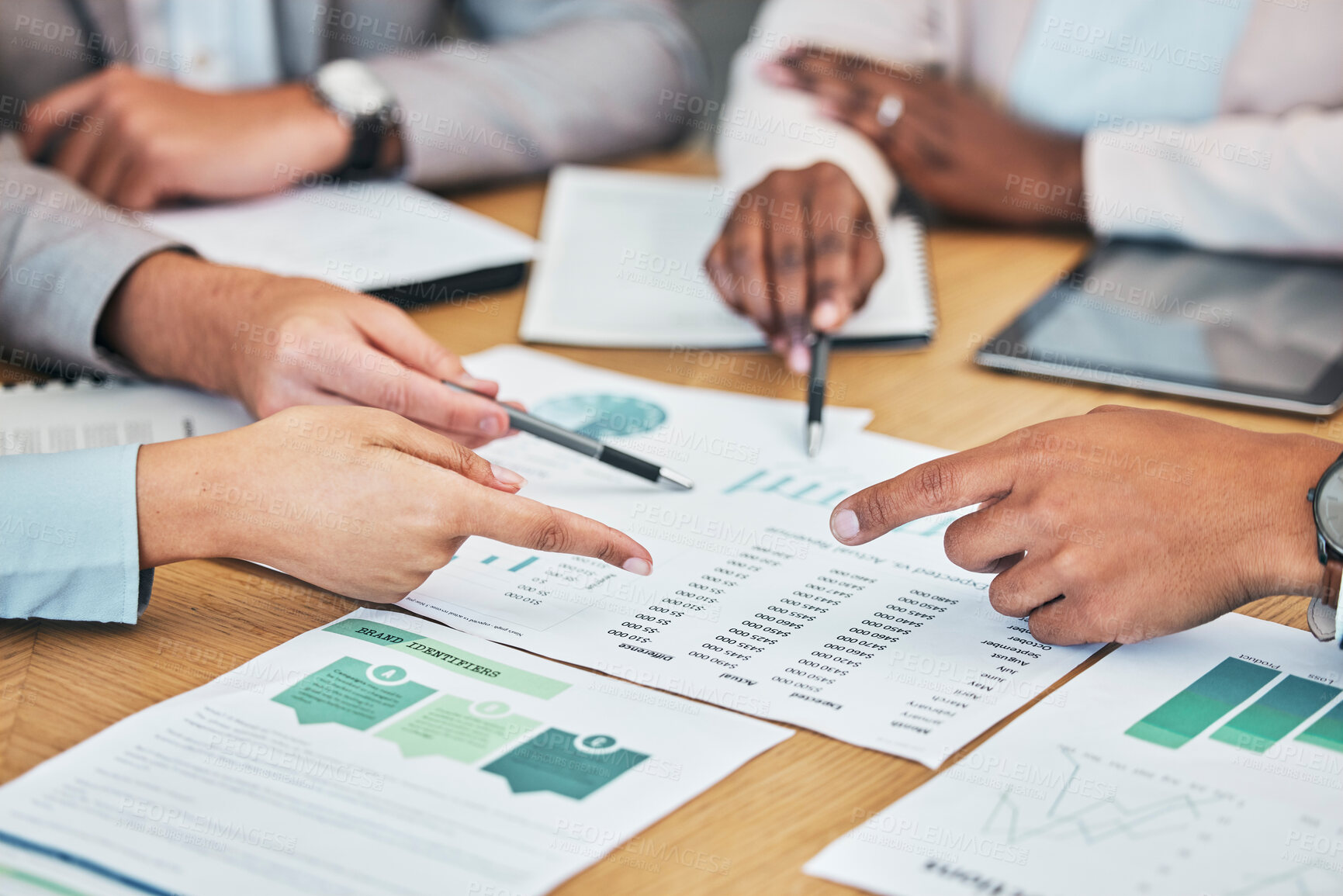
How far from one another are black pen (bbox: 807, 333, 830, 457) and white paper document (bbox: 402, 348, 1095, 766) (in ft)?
0.05

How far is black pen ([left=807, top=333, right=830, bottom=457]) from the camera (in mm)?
868

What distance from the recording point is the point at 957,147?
134cm

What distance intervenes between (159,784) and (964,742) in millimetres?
389

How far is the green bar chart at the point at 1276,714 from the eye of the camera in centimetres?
57

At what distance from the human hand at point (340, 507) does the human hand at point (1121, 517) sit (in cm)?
19

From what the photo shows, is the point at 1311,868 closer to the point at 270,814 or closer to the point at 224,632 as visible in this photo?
the point at 270,814

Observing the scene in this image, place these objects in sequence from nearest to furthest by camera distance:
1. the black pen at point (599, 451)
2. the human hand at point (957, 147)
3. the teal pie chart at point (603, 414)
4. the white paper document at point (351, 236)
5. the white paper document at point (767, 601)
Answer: the white paper document at point (767, 601)
the black pen at point (599, 451)
the teal pie chart at point (603, 414)
the white paper document at point (351, 236)
the human hand at point (957, 147)

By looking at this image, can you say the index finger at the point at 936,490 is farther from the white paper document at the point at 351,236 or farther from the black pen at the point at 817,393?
the white paper document at the point at 351,236

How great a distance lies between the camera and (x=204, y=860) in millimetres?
480

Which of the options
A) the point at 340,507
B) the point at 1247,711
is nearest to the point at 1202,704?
the point at 1247,711

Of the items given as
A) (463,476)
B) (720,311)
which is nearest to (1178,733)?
(463,476)

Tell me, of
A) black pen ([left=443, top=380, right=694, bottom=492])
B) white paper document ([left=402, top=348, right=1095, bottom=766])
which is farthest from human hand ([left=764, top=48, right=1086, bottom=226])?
black pen ([left=443, top=380, right=694, bottom=492])

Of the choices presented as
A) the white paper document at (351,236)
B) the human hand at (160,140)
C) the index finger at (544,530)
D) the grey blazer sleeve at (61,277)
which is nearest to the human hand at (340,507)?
the index finger at (544,530)

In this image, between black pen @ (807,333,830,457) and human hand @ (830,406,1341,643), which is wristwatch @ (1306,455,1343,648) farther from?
black pen @ (807,333,830,457)
